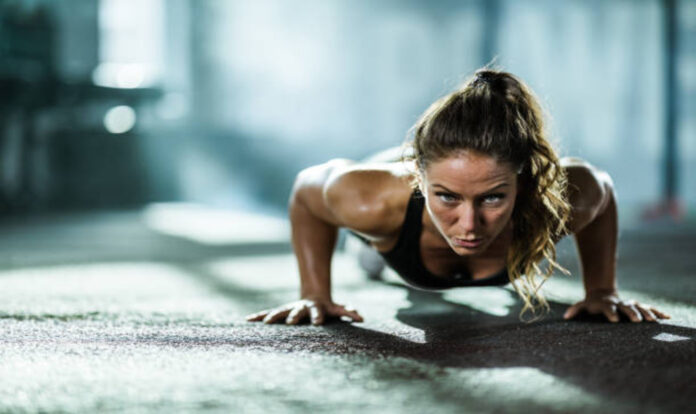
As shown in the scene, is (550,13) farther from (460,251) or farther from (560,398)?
(560,398)

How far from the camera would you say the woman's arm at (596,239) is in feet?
4.90

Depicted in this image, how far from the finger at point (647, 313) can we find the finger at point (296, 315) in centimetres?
73

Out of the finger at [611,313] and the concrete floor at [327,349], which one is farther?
the finger at [611,313]

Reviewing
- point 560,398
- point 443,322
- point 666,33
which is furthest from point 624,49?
point 560,398

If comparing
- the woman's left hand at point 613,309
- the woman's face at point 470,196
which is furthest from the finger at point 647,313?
the woman's face at point 470,196

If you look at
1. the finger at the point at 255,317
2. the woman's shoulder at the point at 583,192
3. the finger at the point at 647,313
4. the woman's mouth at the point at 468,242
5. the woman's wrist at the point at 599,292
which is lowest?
the finger at the point at 255,317

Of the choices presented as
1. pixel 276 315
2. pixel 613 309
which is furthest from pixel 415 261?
pixel 613 309

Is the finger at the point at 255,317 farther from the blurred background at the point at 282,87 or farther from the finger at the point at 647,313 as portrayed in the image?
the blurred background at the point at 282,87

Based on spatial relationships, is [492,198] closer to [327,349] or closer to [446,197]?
[446,197]

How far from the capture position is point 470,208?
1.21 meters

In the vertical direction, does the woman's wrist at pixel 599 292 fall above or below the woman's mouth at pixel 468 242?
below

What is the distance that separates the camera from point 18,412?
0.88 metres

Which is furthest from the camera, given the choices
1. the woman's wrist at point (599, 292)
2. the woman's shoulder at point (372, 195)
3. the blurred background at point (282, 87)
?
the blurred background at point (282, 87)

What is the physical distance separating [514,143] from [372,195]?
0.34 metres
